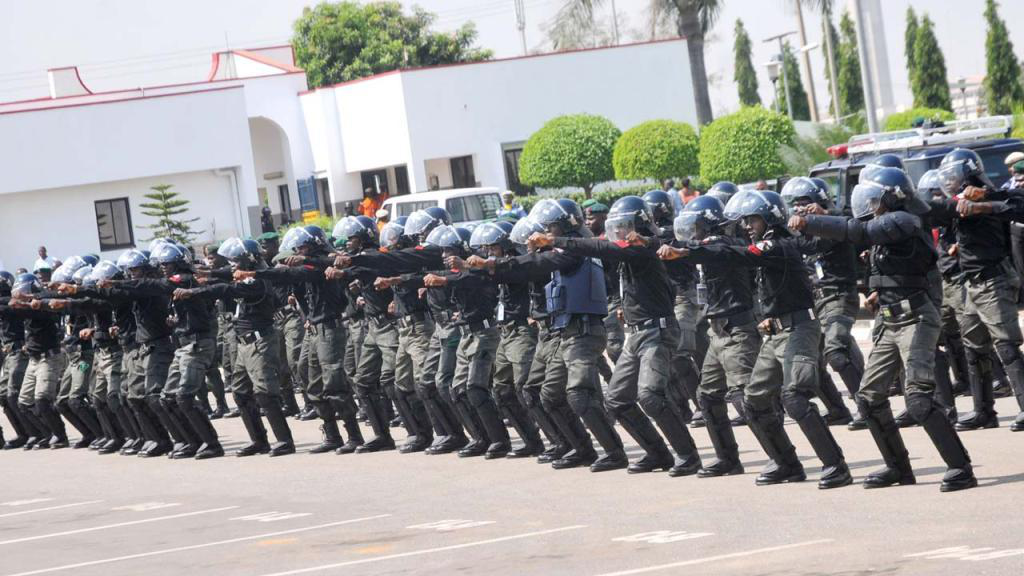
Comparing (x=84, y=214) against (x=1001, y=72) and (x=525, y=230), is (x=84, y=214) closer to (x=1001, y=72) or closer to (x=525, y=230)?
(x=1001, y=72)

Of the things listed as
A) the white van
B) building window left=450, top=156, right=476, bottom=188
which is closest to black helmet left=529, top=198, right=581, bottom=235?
the white van

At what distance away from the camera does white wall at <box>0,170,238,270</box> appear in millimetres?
46344

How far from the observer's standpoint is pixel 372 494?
12.4 m

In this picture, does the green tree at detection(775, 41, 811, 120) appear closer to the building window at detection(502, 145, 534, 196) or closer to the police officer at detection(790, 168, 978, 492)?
the building window at detection(502, 145, 534, 196)

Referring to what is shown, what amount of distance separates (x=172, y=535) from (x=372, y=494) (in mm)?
1647

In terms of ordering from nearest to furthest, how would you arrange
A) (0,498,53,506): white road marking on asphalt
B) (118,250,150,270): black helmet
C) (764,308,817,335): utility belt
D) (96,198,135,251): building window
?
1. (764,308,817,335): utility belt
2. (0,498,53,506): white road marking on asphalt
3. (118,250,150,270): black helmet
4. (96,198,135,251): building window

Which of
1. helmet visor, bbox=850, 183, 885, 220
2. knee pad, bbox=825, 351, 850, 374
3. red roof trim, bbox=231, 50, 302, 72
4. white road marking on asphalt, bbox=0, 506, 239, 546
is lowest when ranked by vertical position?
white road marking on asphalt, bbox=0, 506, 239, 546

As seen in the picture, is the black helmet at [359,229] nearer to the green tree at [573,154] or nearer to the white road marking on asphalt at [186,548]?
the white road marking on asphalt at [186,548]

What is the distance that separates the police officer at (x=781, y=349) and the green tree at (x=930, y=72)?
50710 mm

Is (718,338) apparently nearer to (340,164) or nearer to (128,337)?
(128,337)

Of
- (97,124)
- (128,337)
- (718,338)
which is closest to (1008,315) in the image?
(718,338)

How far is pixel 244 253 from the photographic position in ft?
52.5

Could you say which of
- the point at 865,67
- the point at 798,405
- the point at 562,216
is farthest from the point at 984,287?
the point at 865,67

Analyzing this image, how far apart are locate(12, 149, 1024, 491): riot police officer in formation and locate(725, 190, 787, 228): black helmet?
0.05 ft
